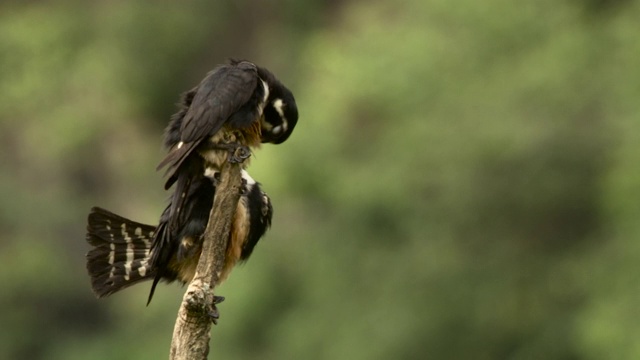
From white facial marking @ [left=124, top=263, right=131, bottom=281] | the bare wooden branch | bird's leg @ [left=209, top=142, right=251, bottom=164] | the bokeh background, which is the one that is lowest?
the bare wooden branch

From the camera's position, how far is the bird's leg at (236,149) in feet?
17.1

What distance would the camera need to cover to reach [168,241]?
5.31 m

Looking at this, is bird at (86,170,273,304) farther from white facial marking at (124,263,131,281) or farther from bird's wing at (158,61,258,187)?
bird's wing at (158,61,258,187)

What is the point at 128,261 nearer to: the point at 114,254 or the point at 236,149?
the point at 114,254

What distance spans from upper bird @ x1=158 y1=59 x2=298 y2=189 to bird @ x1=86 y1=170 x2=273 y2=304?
10cm

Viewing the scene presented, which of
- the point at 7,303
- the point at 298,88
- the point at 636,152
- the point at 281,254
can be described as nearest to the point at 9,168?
the point at 7,303

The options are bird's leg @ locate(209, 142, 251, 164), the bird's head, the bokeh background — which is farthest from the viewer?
the bokeh background

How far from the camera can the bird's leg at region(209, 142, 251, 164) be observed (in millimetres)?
5219

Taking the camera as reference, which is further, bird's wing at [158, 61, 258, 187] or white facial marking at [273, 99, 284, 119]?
white facial marking at [273, 99, 284, 119]

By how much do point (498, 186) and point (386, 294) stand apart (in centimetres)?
150

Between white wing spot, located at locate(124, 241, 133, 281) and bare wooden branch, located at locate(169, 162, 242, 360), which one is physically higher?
white wing spot, located at locate(124, 241, 133, 281)

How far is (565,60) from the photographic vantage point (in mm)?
14141

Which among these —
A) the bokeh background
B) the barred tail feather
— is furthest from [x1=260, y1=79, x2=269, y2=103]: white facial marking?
the bokeh background

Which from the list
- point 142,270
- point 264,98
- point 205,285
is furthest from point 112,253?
point 205,285
